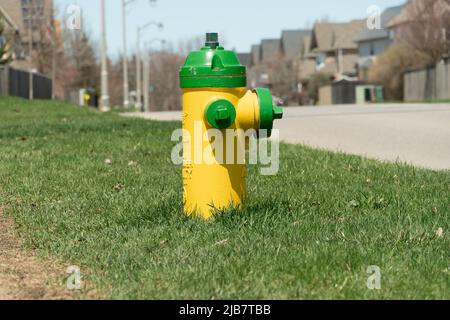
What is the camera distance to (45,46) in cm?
5753

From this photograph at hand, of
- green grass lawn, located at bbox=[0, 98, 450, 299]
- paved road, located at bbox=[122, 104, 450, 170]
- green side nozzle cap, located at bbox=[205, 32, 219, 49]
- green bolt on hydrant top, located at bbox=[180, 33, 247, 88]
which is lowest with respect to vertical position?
green grass lawn, located at bbox=[0, 98, 450, 299]

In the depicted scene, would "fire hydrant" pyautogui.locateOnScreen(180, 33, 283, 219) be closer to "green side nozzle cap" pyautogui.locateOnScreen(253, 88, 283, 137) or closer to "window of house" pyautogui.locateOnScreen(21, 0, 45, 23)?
"green side nozzle cap" pyautogui.locateOnScreen(253, 88, 283, 137)

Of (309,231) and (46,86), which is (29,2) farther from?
(309,231)

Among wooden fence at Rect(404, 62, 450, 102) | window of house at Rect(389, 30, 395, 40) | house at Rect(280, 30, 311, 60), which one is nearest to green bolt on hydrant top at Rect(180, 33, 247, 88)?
Result: wooden fence at Rect(404, 62, 450, 102)

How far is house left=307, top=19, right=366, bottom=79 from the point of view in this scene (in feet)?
264

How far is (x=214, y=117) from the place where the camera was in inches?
188

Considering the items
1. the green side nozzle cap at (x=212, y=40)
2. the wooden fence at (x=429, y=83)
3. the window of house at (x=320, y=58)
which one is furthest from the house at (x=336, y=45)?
the green side nozzle cap at (x=212, y=40)

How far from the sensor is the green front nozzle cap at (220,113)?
4.75 meters

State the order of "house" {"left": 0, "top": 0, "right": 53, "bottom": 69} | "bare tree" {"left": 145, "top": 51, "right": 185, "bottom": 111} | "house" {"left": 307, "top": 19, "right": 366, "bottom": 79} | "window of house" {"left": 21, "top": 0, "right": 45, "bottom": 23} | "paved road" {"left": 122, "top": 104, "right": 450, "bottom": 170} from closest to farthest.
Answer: "paved road" {"left": 122, "top": 104, "right": 450, "bottom": 170} → "window of house" {"left": 21, "top": 0, "right": 45, "bottom": 23} → "house" {"left": 0, "top": 0, "right": 53, "bottom": 69} → "house" {"left": 307, "top": 19, "right": 366, "bottom": 79} → "bare tree" {"left": 145, "top": 51, "right": 185, "bottom": 111}

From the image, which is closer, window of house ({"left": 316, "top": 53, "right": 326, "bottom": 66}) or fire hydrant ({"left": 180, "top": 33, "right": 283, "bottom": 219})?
fire hydrant ({"left": 180, "top": 33, "right": 283, "bottom": 219})

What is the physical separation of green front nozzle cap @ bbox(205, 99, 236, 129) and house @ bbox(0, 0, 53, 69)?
37.2 metres

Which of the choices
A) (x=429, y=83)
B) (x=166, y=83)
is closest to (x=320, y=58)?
(x=166, y=83)
